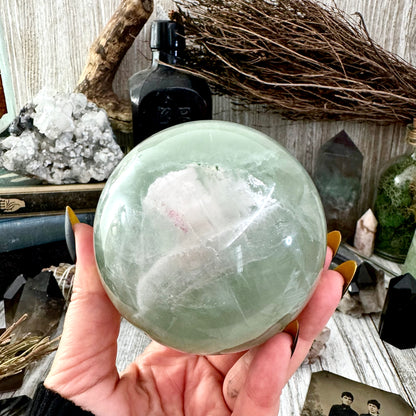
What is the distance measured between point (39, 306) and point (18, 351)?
0.33ft

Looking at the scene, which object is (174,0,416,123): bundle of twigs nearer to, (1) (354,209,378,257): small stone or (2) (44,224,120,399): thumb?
(1) (354,209,378,257): small stone

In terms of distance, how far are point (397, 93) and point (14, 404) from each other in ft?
3.35

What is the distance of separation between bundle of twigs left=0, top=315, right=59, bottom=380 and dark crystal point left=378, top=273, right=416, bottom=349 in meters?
0.62

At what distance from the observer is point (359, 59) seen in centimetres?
96

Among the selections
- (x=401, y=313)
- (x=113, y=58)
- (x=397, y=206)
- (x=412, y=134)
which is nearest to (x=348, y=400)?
(x=401, y=313)

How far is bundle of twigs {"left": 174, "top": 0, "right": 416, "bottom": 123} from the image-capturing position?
950 millimetres

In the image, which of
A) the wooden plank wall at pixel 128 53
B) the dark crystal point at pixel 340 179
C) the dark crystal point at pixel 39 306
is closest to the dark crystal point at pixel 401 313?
the dark crystal point at pixel 340 179

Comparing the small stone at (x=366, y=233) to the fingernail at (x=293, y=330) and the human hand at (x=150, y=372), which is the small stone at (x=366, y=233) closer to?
the human hand at (x=150, y=372)

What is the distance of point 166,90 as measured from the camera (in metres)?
0.97

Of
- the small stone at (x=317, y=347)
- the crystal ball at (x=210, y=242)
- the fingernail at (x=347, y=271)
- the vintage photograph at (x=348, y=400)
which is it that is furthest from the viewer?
the small stone at (x=317, y=347)

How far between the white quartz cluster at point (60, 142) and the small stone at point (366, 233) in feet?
2.19

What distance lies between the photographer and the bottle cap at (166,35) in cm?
95

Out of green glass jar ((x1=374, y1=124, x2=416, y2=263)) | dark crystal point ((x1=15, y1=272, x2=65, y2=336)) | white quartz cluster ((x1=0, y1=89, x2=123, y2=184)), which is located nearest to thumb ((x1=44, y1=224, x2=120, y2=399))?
dark crystal point ((x1=15, y1=272, x2=65, y2=336))

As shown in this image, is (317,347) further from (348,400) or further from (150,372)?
(150,372)
